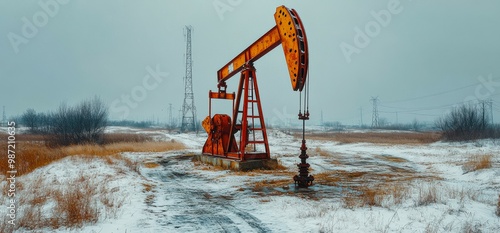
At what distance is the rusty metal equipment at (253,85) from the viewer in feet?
22.9

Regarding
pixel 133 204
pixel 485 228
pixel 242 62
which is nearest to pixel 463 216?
pixel 485 228

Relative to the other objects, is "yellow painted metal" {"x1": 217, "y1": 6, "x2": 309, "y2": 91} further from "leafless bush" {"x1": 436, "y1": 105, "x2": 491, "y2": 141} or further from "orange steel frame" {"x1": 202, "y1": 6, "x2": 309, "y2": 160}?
"leafless bush" {"x1": 436, "y1": 105, "x2": 491, "y2": 141}

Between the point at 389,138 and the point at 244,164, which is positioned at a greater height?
the point at 244,164

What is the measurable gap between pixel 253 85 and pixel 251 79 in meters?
0.21

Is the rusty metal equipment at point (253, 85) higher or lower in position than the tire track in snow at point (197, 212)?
higher

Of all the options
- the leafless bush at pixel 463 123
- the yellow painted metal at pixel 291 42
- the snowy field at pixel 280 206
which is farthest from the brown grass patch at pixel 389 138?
the yellow painted metal at pixel 291 42

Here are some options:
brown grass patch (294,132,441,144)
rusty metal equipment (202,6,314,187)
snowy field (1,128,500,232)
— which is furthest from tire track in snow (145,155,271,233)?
brown grass patch (294,132,441,144)

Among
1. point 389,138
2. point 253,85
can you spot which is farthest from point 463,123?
point 253,85

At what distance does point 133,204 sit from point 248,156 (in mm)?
5262

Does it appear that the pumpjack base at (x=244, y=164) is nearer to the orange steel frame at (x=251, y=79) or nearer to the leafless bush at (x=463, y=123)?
the orange steel frame at (x=251, y=79)

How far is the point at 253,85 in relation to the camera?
10578 mm

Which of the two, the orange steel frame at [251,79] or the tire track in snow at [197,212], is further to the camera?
the orange steel frame at [251,79]

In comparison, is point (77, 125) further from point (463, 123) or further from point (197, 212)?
point (463, 123)

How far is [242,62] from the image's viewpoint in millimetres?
11008
